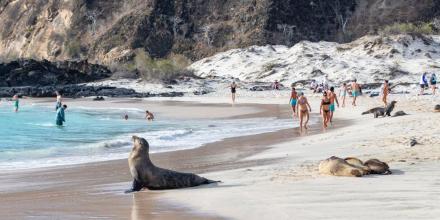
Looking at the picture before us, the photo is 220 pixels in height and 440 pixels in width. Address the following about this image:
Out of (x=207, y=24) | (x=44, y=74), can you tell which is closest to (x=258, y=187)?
(x=44, y=74)

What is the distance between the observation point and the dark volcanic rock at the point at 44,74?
56688 mm

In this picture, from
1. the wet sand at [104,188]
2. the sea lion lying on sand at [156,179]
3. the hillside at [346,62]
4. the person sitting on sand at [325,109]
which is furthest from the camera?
the hillside at [346,62]

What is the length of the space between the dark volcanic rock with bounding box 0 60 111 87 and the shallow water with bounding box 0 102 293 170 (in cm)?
2756

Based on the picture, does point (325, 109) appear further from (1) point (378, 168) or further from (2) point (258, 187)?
(2) point (258, 187)

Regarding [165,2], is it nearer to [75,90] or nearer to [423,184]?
[75,90]

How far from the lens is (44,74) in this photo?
5675 centimetres

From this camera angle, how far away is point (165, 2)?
74688 mm

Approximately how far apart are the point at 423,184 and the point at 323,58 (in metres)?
42.3

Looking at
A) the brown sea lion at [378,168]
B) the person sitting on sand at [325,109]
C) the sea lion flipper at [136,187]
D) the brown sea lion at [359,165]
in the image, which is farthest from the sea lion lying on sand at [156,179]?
Result: the person sitting on sand at [325,109]

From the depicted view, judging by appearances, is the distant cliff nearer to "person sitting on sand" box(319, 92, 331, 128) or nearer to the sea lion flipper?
"person sitting on sand" box(319, 92, 331, 128)

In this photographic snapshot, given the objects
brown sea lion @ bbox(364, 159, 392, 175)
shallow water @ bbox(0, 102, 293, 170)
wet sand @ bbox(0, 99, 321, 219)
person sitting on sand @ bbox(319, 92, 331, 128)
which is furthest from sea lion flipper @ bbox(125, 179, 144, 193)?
person sitting on sand @ bbox(319, 92, 331, 128)

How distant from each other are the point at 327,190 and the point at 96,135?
13.6 meters

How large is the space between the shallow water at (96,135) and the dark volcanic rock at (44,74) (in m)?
27.6

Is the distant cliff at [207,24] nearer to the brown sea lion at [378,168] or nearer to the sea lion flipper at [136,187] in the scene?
the brown sea lion at [378,168]
